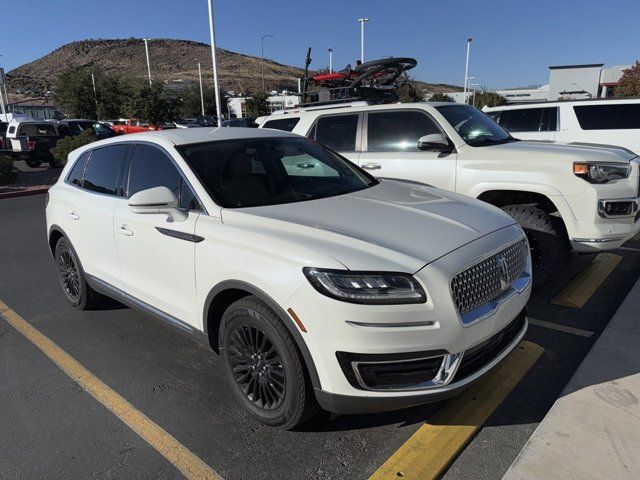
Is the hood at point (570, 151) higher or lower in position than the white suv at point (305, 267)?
higher

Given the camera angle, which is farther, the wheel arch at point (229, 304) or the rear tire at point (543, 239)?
the rear tire at point (543, 239)

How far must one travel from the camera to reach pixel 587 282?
4984 mm

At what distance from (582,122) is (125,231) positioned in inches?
325

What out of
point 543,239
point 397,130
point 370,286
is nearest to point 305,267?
point 370,286

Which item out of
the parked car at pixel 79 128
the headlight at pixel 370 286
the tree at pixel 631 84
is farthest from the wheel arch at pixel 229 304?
the tree at pixel 631 84

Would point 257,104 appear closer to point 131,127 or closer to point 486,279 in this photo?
point 131,127

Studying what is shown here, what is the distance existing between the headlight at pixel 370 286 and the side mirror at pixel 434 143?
2978 millimetres

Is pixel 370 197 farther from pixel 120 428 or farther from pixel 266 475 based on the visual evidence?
pixel 120 428

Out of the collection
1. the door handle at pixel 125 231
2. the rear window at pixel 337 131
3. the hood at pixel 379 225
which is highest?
the rear window at pixel 337 131

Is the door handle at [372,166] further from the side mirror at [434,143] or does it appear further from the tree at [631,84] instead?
the tree at [631,84]

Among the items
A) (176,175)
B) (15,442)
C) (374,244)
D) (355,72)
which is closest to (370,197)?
(374,244)

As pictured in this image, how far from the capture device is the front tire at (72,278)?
4488 mm

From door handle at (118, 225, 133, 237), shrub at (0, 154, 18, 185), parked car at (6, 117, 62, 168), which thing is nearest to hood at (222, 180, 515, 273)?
door handle at (118, 225, 133, 237)

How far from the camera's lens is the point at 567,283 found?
5.00 metres
